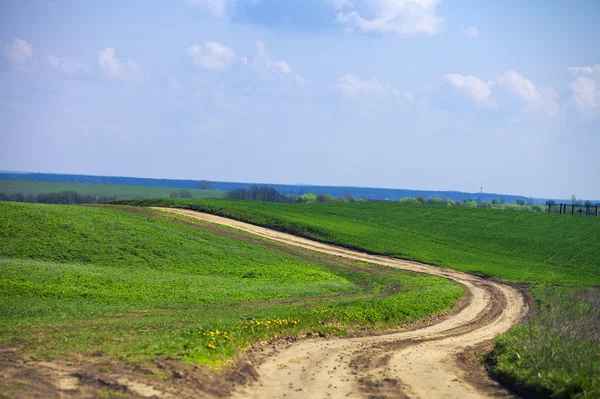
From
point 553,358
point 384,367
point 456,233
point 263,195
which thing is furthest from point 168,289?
point 263,195

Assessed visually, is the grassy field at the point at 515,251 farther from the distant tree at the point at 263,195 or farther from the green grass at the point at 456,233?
the distant tree at the point at 263,195

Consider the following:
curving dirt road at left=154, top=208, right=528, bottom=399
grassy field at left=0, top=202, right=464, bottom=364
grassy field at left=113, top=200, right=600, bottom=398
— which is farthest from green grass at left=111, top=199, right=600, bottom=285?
curving dirt road at left=154, top=208, right=528, bottom=399

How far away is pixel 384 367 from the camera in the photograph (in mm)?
18125

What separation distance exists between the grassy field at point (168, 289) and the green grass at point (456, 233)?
8.90 meters

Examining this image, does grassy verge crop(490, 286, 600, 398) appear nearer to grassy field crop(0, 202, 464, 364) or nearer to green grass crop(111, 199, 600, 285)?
grassy field crop(0, 202, 464, 364)

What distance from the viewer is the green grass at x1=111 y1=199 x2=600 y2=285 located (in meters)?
54.2

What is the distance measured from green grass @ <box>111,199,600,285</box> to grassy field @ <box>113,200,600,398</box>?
11cm

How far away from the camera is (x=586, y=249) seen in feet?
201

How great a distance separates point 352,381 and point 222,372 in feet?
11.5

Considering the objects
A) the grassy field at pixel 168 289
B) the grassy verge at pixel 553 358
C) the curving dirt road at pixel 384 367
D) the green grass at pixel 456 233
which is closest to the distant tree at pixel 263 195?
the green grass at pixel 456 233

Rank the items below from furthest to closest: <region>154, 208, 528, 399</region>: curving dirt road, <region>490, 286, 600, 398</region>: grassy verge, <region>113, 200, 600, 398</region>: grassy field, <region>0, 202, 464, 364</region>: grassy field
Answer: <region>0, 202, 464, 364</region>: grassy field, <region>113, 200, 600, 398</region>: grassy field, <region>154, 208, 528, 399</region>: curving dirt road, <region>490, 286, 600, 398</region>: grassy verge

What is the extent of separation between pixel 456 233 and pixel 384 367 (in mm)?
53277

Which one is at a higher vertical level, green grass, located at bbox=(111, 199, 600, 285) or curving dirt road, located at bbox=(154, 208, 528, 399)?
green grass, located at bbox=(111, 199, 600, 285)

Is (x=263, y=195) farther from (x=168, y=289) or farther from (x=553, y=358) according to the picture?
(x=553, y=358)
